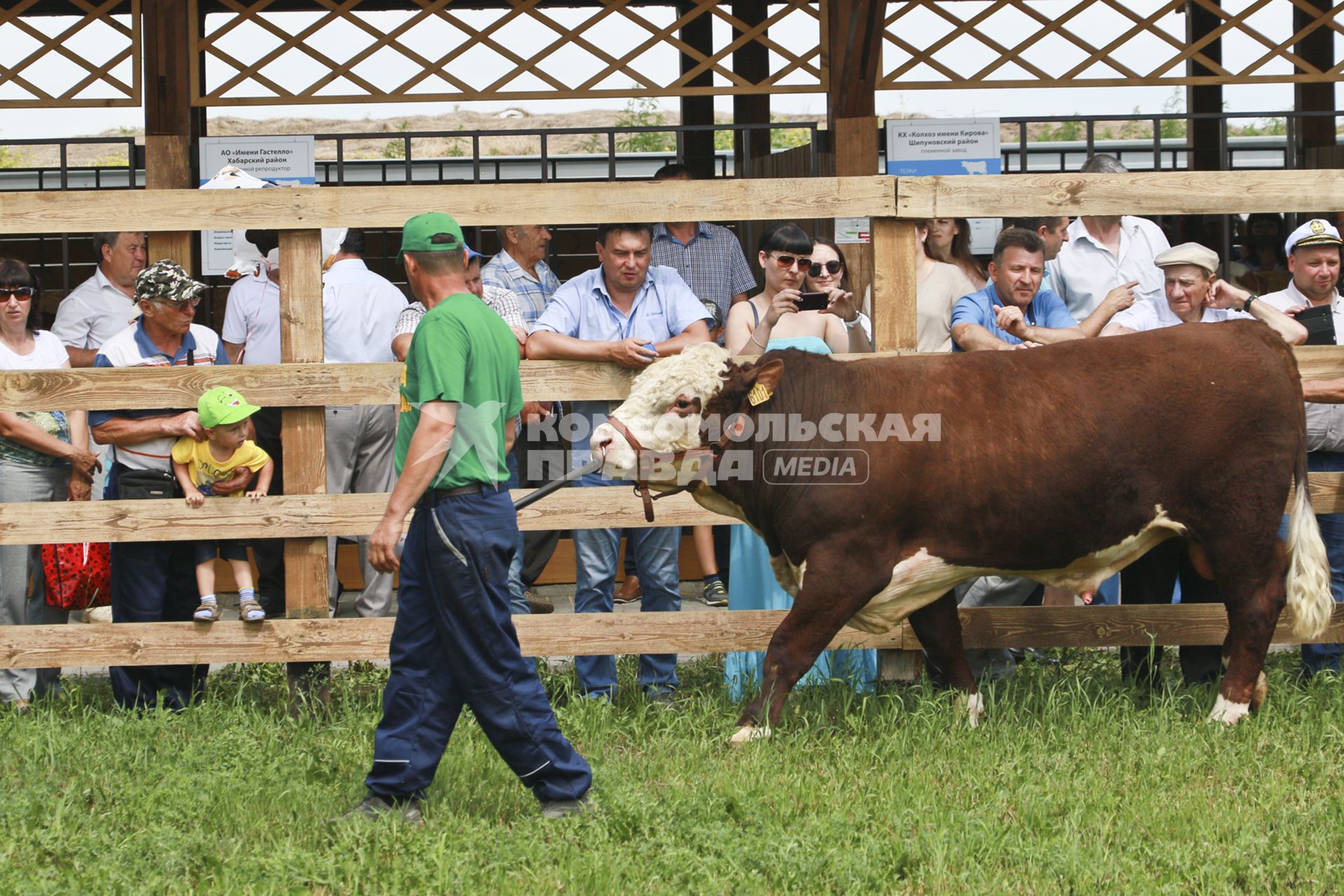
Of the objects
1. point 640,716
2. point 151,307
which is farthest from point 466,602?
point 151,307

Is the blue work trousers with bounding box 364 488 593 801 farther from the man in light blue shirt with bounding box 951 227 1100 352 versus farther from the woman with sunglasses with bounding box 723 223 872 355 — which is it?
the man in light blue shirt with bounding box 951 227 1100 352

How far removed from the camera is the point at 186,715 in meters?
5.51

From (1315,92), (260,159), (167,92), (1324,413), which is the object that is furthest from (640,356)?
(1315,92)

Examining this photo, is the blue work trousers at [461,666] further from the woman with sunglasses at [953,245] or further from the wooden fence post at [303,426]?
the woman with sunglasses at [953,245]

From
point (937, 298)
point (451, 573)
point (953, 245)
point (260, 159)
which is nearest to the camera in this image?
point (451, 573)

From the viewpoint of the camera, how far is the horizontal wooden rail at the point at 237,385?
5555mm

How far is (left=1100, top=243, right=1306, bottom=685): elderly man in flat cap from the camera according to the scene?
591cm

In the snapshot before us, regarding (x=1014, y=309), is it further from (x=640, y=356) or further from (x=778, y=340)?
(x=640, y=356)

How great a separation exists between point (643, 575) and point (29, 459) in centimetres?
261

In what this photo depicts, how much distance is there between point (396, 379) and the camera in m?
5.58

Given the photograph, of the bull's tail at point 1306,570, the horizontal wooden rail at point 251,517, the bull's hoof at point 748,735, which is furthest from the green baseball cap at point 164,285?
the bull's tail at point 1306,570

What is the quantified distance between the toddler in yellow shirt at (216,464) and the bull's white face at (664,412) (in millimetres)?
1506

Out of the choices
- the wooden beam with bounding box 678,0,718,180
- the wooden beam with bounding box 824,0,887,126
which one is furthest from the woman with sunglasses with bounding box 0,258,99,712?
the wooden beam with bounding box 678,0,718,180

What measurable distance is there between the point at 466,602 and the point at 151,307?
2484 millimetres
